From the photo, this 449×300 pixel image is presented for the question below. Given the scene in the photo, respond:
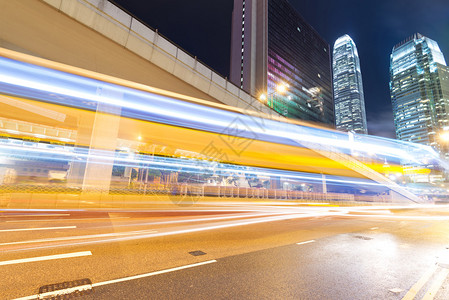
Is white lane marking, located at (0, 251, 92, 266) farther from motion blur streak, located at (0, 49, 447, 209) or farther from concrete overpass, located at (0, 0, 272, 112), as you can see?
concrete overpass, located at (0, 0, 272, 112)

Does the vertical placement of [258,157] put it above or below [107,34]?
below

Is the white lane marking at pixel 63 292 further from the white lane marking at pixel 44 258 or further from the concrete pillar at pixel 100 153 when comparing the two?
the concrete pillar at pixel 100 153

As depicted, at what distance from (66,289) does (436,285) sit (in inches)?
245

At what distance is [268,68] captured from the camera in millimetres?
96938

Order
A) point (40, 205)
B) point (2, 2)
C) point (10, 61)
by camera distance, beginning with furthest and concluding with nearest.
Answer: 1. point (40, 205)
2. point (10, 61)
3. point (2, 2)

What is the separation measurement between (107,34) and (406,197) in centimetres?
4440

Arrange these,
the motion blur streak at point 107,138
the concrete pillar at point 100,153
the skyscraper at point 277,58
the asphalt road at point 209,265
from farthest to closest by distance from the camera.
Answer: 1. the skyscraper at point 277,58
2. the concrete pillar at point 100,153
3. the motion blur streak at point 107,138
4. the asphalt road at point 209,265

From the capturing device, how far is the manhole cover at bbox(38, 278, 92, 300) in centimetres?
317

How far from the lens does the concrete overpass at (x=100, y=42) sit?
1015cm

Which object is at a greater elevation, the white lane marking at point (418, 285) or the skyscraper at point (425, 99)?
the skyscraper at point (425, 99)

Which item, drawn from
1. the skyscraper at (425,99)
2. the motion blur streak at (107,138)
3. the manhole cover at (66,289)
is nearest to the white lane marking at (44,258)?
the manhole cover at (66,289)

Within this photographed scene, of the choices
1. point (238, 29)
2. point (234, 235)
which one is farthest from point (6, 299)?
point (238, 29)

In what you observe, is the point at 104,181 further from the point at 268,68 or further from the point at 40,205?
the point at 268,68

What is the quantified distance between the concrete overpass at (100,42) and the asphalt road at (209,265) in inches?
355
